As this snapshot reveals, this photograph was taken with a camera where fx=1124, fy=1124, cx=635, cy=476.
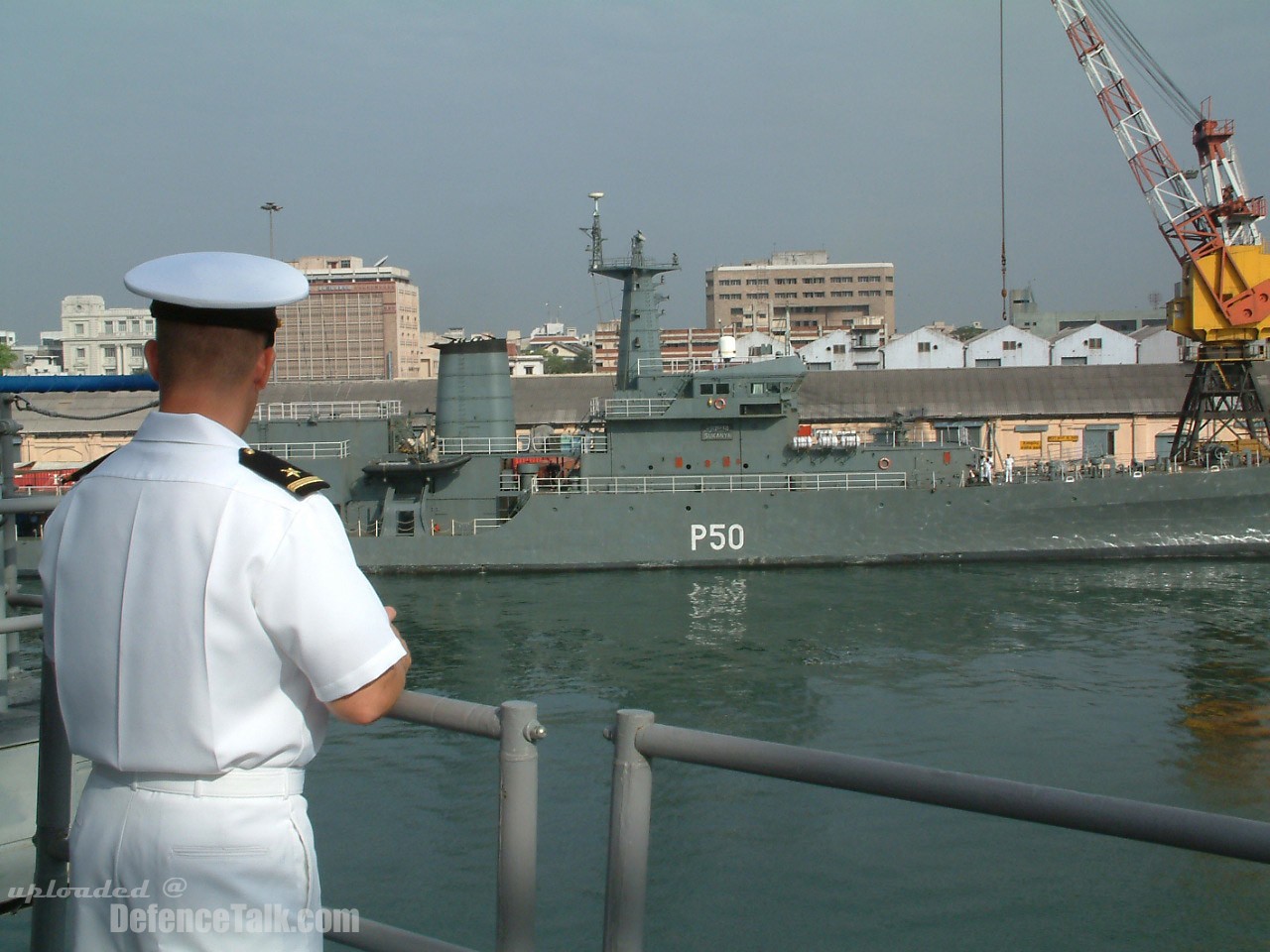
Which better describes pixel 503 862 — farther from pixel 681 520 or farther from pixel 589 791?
pixel 681 520

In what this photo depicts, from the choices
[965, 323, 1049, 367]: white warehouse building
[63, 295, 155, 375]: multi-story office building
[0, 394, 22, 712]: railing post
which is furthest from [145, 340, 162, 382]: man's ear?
[63, 295, 155, 375]: multi-story office building

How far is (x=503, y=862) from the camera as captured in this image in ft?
7.00

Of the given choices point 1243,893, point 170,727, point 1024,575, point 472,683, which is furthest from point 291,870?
point 1024,575

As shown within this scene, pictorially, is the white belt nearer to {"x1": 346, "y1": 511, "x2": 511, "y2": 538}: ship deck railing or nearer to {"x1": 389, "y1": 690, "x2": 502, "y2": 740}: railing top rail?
{"x1": 389, "y1": 690, "x2": 502, "y2": 740}: railing top rail

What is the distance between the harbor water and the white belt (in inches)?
164

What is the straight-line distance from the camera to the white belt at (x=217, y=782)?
1.77 meters

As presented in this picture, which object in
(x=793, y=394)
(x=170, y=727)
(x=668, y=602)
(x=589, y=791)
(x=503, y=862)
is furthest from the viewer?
(x=793, y=394)

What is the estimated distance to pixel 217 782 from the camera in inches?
69.6

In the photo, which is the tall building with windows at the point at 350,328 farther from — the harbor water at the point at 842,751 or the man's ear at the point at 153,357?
the man's ear at the point at 153,357

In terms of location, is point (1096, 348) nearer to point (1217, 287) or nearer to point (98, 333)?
point (1217, 287)

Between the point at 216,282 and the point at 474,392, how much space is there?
2574cm

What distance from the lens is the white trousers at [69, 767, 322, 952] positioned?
1.76m

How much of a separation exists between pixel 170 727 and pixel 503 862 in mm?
697

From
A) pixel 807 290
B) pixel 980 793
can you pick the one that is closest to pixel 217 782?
pixel 980 793
